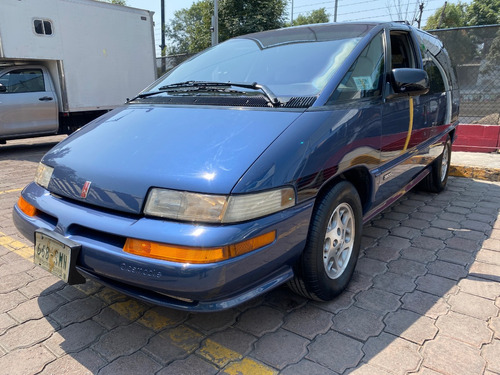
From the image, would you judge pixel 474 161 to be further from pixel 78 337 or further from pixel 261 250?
pixel 78 337

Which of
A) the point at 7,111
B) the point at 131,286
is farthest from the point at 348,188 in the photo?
the point at 7,111

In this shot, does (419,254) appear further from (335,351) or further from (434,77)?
(434,77)

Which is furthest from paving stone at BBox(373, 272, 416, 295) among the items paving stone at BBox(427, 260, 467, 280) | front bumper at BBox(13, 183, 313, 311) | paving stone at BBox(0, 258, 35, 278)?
paving stone at BBox(0, 258, 35, 278)

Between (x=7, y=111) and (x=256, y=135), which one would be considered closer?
(x=256, y=135)

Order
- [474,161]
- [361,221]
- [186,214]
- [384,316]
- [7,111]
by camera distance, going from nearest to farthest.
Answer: [186,214] → [384,316] → [361,221] → [474,161] → [7,111]

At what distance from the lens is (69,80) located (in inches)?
336

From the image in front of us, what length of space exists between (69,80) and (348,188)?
318 inches

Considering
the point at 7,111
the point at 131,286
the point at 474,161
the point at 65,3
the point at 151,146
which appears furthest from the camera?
the point at 65,3

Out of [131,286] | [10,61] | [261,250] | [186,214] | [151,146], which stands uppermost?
[10,61]

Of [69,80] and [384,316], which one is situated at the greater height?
[69,80]

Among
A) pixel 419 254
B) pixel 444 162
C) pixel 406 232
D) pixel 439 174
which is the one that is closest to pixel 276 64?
pixel 419 254

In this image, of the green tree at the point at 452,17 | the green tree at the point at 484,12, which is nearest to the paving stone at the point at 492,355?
the green tree at the point at 452,17

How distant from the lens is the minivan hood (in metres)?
1.83

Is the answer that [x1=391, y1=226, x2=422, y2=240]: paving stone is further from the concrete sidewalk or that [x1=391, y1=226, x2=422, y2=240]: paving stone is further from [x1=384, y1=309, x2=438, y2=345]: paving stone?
the concrete sidewalk
